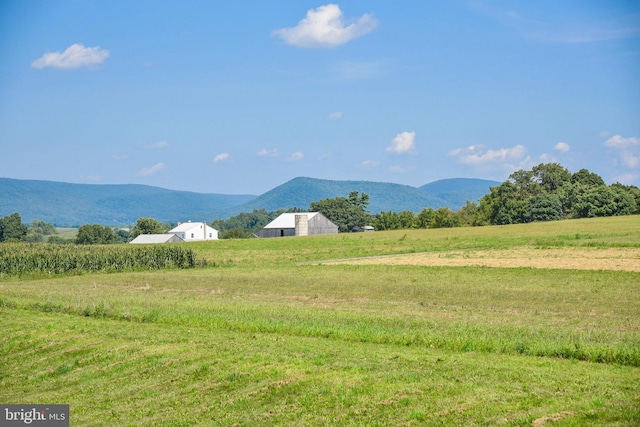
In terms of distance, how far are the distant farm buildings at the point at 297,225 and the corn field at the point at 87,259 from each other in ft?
285

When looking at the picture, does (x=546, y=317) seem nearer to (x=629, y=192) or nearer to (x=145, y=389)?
(x=145, y=389)

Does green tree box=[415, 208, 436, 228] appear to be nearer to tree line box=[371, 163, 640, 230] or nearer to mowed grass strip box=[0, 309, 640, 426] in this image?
tree line box=[371, 163, 640, 230]

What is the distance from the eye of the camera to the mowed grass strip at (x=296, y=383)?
1440cm

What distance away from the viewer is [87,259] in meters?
60.8

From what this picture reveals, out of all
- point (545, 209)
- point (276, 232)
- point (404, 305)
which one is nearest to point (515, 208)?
point (545, 209)

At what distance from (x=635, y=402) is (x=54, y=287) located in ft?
122

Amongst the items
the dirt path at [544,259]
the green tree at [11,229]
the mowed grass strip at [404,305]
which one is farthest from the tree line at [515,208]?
the mowed grass strip at [404,305]

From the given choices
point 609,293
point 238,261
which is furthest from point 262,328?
point 238,261

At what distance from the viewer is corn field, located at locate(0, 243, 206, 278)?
192ft

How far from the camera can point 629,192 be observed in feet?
459

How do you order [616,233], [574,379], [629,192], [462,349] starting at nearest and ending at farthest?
[574,379]
[462,349]
[616,233]
[629,192]

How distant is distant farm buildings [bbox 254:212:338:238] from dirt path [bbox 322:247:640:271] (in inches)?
3481

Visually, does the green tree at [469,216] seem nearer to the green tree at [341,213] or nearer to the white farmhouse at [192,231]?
the green tree at [341,213]

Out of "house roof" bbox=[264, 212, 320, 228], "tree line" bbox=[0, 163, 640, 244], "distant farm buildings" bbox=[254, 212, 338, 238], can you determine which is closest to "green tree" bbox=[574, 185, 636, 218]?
"tree line" bbox=[0, 163, 640, 244]
